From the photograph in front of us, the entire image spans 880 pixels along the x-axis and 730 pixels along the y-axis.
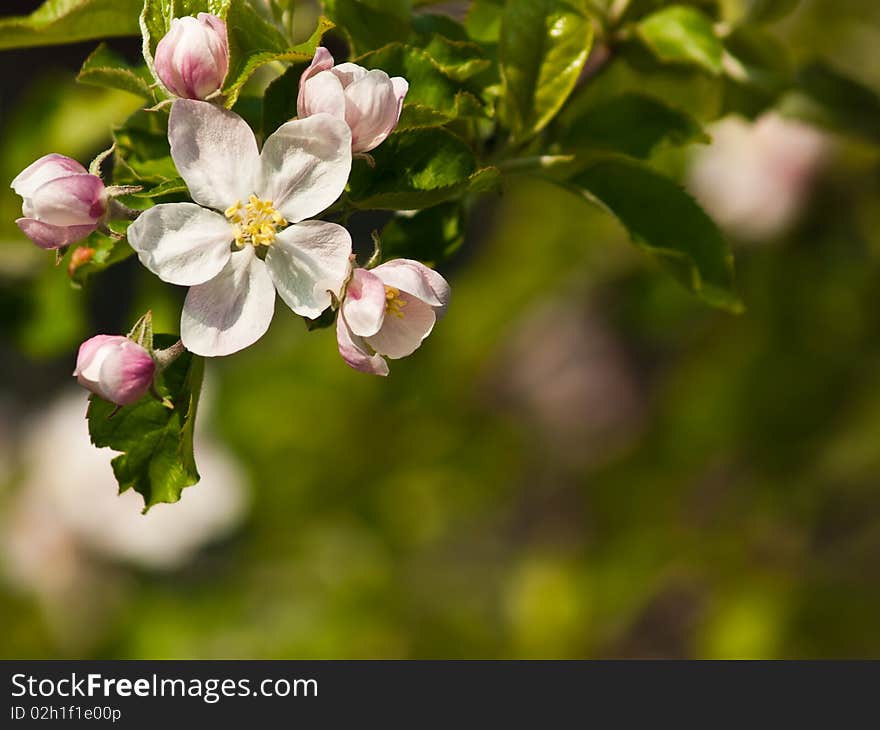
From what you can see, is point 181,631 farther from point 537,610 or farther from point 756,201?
point 756,201

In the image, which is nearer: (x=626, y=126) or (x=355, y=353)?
Result: (x=355, y=353)

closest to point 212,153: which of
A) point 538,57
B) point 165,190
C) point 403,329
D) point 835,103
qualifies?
point 165,190

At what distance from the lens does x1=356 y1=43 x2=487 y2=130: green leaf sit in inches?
23.8

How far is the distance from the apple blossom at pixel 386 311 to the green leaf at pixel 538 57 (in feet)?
0.62

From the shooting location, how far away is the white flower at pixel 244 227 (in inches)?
21.8

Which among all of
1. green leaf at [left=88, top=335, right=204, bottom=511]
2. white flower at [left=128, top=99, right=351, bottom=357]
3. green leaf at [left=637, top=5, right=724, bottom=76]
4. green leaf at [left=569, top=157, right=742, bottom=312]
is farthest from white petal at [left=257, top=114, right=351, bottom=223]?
green leaf at [left=637, top=5, right=724, bottom=76]

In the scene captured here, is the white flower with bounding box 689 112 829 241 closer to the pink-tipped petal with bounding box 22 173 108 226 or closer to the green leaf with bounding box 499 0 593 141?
the green leaf with bounding box 499 0 593 141

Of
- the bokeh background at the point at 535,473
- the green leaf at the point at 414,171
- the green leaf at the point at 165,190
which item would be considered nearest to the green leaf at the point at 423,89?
the green leaf at the point at 414,171

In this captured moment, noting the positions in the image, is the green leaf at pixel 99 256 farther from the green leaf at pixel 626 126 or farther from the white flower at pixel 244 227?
the green leaf at pixel 626 126

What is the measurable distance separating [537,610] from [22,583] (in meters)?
0.89

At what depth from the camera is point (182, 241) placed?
56 cm

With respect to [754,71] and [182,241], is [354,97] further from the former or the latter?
[754,71]

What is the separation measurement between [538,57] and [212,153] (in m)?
0.25

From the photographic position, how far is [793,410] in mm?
1559
